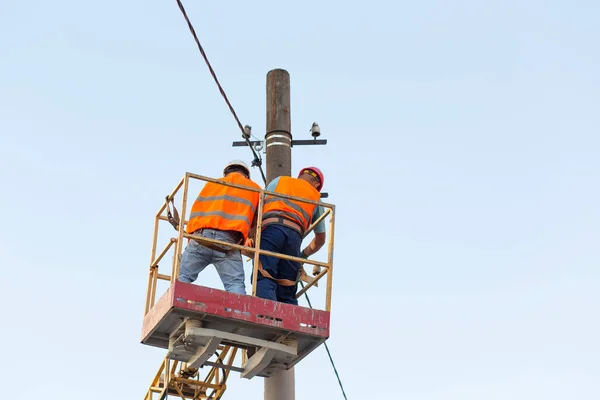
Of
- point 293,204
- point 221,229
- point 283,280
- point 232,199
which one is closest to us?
point 221,229

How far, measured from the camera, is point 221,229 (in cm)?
1231

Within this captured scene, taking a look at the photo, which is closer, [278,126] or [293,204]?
[293,204]

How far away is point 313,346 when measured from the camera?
12.3 metres

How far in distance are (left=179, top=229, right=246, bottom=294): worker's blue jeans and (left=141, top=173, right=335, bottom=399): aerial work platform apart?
14 centimetres

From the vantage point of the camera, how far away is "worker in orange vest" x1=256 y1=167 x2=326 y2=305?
492 inches

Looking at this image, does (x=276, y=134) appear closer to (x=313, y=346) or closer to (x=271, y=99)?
(x=271, y=99)

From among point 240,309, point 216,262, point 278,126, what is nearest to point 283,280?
point 216,262

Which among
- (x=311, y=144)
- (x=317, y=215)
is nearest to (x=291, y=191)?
(x=317, y=215)

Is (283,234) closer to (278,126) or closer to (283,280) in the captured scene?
(283,280)

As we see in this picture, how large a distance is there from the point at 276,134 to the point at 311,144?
890 millimetres

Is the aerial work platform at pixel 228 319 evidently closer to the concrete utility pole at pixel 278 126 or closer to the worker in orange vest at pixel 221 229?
the worker in orange vest at pixel 221 229

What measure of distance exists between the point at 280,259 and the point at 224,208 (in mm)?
869

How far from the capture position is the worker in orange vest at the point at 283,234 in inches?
492

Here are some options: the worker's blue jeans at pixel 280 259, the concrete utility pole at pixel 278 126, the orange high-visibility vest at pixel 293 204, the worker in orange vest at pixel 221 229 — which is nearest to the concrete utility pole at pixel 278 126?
the concrete utility pole at pixel 278 126
